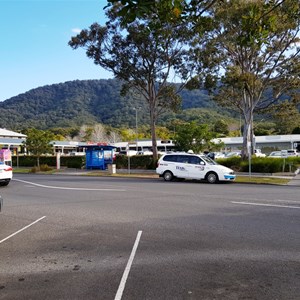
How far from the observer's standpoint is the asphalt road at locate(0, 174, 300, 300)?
182 inches

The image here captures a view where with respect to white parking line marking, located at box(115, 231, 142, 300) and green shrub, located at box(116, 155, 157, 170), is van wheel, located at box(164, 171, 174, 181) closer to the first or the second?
green shrub, located at box(116, 155, 157, 170)

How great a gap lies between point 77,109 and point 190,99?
36477 mm

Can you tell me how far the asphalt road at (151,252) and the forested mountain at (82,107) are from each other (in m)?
98.9

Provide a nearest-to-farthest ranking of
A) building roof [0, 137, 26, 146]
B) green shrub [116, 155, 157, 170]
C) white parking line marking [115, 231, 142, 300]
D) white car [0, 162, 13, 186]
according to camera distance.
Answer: white parking line marking [115, 231, 142, 300] < white car [0, 162, 13, 186] < green shrub [116, 155, 157, 170] < building roof [0, 137, 26, 146]

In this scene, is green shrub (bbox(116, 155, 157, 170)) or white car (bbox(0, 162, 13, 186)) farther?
green shrub (bbox(116, 155, 157, 170))

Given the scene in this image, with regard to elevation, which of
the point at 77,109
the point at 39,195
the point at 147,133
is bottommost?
the point at 39,195

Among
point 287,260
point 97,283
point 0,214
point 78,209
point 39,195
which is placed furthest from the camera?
point 39,195

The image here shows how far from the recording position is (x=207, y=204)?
39.5ft

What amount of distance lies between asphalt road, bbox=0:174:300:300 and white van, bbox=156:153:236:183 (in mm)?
9579

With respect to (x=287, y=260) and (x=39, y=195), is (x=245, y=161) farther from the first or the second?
(x=287, y=260)

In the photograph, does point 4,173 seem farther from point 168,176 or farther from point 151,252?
point 151,252

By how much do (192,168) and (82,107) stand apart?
329ft

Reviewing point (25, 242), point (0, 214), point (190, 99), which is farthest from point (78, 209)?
point (190, 99)

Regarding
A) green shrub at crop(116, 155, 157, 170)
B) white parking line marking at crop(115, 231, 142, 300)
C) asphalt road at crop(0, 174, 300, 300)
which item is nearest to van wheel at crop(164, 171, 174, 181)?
green shrub at crop(116, 155, 157, 170)
